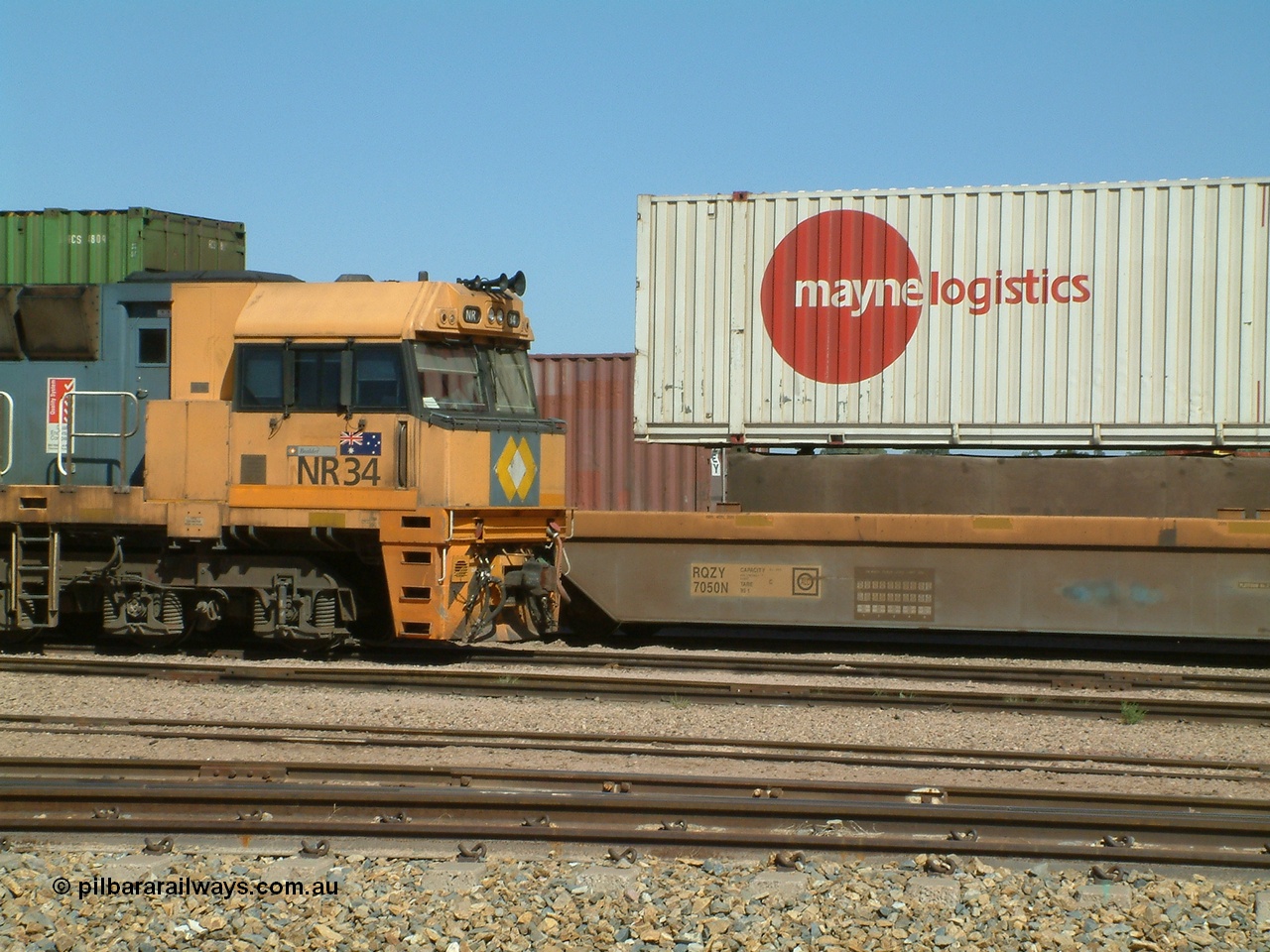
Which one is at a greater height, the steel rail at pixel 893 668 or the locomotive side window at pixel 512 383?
the locomotive side window at pixel 512 383

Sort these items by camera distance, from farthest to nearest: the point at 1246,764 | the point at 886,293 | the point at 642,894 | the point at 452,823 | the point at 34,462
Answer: the point at 886,293, the point at 34,462, the point at 1246,764, the point at 452,823, the point at 642,894

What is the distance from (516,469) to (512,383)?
757 mm

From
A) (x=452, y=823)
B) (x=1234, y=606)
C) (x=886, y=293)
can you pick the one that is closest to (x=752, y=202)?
(x=886, y=293)

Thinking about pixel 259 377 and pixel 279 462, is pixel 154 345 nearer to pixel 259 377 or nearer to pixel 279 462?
pixel 259 377

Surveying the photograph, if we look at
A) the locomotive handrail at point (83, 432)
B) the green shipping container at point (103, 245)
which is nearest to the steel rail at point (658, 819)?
the locomotive handrail at point (83, 432)

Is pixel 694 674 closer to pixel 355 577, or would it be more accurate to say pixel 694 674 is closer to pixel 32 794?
pixel 355 577

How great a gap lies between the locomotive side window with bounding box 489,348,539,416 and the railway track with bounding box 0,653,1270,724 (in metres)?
2.23

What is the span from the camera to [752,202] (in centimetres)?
1150

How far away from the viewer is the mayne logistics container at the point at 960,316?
1068 cm

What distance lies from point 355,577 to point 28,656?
2.72 meters

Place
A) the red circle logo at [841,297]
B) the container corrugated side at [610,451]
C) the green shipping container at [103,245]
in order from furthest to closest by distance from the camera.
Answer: the container corrugated side at [610,451] < the green shipping container at [103,245] < the red circle logo at [841,297]

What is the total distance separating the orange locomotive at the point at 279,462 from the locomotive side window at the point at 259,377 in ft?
0.06

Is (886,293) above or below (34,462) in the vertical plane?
above

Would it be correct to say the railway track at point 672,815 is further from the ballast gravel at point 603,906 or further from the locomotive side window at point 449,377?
the locomotive side window at point 449,377
